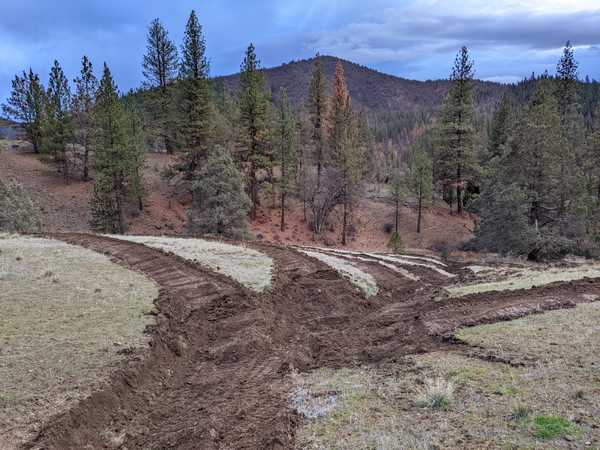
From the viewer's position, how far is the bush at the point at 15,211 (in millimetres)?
29297

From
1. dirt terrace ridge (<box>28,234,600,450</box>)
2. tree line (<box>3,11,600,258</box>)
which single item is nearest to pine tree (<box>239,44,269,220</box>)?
tree line (<box>3,11,600,258</box>)

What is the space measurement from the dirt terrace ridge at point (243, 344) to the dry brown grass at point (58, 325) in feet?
1.69

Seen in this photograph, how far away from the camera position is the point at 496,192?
30203 millimetres

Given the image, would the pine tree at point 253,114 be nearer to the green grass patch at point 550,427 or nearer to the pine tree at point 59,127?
the pine tree at point 59,127

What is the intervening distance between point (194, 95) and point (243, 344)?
36.2 meters

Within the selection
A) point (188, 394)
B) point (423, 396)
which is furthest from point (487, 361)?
point (188, 394)

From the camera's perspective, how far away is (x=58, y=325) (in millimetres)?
11016

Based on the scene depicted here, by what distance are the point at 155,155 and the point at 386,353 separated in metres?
59.3

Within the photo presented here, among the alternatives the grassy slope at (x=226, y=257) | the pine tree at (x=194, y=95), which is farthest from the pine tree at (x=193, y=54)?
the grassy slope at (x=226, y=257)

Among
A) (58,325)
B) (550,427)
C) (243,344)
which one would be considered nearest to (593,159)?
(243,344)

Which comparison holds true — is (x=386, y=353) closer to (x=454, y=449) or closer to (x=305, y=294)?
(x=454, y=449)

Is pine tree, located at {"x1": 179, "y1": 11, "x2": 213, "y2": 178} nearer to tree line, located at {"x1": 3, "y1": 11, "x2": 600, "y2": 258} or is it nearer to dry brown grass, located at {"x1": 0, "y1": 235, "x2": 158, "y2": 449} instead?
tree line, located at {"x1": 3, "y1": 11, "x2": 600, "y2": 258}

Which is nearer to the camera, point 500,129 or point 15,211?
point 15,211

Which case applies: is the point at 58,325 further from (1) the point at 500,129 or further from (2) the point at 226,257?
(1) the point at 500,129
